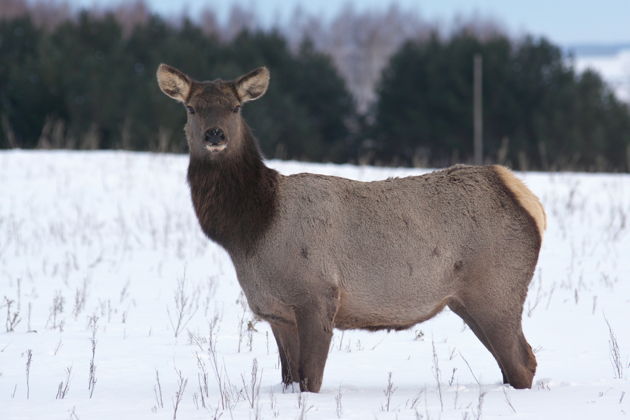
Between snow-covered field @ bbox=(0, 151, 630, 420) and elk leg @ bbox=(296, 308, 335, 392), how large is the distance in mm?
219

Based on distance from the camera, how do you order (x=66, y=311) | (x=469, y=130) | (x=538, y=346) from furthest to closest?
(x=469, y=130), (x=66, y=311), (x=538, y=346)

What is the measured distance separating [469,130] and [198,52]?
13021 millimetres

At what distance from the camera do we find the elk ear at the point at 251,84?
7.31 m

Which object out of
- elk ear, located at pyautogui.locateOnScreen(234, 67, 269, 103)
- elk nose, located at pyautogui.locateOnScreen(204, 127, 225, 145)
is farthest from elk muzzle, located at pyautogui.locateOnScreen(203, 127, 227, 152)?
elk ear, located at pyautogui.locateOnScreen(234, 67, 269, 103)

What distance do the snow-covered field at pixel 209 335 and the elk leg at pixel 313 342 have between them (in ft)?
0.72

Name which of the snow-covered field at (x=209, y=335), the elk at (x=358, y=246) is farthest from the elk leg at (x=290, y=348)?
the snow-covered field at (x=209, y=335)

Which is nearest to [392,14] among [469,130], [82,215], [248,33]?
[248,33]

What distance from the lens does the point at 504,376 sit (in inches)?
270

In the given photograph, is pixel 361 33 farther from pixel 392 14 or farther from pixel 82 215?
pixel 82 215

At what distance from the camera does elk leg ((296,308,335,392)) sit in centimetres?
650

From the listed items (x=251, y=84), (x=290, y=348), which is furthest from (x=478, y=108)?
(x=290, y=348)

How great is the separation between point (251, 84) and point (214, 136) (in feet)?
2.46

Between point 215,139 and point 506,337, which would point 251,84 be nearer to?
point 215,139

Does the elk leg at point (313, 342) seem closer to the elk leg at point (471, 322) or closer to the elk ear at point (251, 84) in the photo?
the elk leg at point (471, 322)
